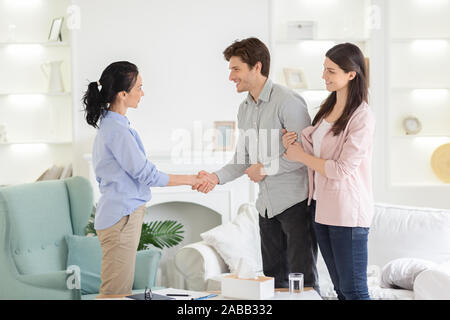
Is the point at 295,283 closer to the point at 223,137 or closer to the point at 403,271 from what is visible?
the point at 403,271

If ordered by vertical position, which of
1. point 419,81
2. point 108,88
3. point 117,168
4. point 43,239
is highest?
point 419,81

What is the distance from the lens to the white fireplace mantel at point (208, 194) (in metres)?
4.02

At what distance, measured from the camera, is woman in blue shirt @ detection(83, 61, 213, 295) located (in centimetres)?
216

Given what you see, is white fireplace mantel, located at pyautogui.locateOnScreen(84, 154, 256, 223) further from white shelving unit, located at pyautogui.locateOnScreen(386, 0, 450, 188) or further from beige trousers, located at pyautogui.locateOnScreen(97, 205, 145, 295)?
beige trousers, located at pyautogui.locateOnScreen(97, 205, 145, 295)

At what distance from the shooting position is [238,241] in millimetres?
3383

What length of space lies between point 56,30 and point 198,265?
6.60ft

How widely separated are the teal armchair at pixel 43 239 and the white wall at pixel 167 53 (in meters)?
1.17

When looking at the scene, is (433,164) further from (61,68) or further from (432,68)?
(61,68)

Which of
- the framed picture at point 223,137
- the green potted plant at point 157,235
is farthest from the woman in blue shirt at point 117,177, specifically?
the framed picture at point 223,137

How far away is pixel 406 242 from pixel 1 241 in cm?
205

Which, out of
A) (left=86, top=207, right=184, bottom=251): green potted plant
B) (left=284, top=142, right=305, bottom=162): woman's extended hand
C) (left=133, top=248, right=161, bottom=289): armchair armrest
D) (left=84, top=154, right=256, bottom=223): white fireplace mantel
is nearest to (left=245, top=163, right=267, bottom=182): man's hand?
(left=284, top=142, right=305, bottom=162): woman's extended hand

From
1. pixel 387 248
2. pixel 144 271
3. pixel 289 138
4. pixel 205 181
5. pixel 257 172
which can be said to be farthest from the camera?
pixel 387 248

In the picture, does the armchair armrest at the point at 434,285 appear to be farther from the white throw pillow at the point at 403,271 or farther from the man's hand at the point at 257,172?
the man's hand at the point at 257,172

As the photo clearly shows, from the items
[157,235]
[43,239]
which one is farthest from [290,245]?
[157,235]
